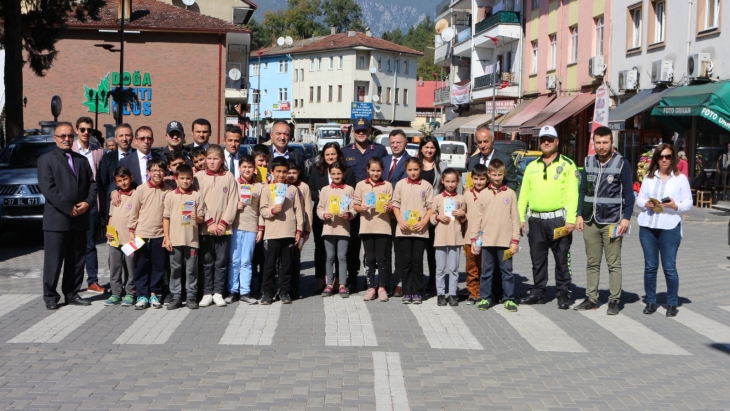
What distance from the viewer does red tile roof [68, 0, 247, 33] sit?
4831 cm

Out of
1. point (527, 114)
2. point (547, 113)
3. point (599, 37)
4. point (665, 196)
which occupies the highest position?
point (599, 37)

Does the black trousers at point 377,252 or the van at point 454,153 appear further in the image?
the van at point 454,153

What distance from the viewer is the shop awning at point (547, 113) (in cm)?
3997

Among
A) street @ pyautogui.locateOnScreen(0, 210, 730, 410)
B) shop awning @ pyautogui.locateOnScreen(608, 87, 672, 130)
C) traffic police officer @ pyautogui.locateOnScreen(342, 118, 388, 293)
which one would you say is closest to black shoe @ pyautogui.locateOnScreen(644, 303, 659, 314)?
street @ pyautogui.locateOnScreen(0, 210, 730, 410)

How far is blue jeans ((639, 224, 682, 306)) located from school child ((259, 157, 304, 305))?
12.8 feet

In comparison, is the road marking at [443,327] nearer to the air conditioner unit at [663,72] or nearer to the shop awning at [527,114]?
the air conditioner unit at [663,72]

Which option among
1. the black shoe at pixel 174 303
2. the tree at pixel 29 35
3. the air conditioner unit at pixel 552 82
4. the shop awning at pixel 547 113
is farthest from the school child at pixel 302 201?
the air conditioner unit at pixel 552 82

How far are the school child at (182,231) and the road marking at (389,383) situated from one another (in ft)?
9.67

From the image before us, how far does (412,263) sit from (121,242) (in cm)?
325

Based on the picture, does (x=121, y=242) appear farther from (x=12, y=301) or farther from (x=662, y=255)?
(x=662, y=255)

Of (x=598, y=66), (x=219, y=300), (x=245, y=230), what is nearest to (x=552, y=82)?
(x=598, y=66)

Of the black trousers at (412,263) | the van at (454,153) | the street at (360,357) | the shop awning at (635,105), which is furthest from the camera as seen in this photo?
the van at (454,153)

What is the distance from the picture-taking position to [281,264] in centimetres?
1044

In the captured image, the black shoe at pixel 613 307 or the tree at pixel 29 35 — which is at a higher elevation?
the tree at pixel 29 35
